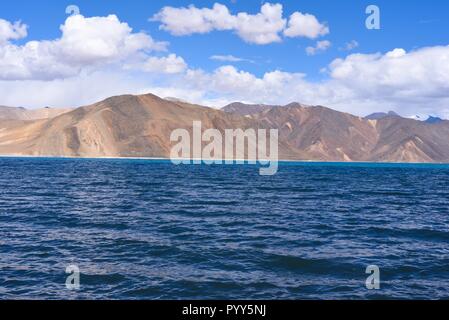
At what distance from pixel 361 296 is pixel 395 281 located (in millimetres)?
2965

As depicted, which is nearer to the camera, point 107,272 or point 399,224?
point 107,272

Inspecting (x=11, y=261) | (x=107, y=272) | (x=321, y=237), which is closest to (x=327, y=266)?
(x=321, y=237)

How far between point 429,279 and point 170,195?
37.5 m

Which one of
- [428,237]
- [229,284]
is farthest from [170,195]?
[229,284]

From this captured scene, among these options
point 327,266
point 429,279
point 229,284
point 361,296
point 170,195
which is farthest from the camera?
point 170,195

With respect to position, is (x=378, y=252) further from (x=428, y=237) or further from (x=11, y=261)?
(x=11, y=261)

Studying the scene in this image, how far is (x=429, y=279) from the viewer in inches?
708

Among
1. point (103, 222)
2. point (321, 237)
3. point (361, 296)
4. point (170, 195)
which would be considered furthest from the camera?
point (170, 195)

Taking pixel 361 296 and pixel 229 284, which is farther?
pixel 229 284

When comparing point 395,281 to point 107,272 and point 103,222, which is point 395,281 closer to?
point 107,272

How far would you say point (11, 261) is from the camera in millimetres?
19812

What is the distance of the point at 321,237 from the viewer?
26.7 meters

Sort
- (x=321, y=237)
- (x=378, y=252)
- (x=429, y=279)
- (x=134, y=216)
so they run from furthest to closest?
1. (x=134, y=216)
2. (x=321, y=237)
3. (x=378, y=252)
4. (x=429, y=279)

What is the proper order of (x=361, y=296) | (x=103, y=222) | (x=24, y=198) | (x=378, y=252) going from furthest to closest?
(x=24, y=198) → (x=103, y=222) → (x=378, y=252) → (x=361, y=296)
